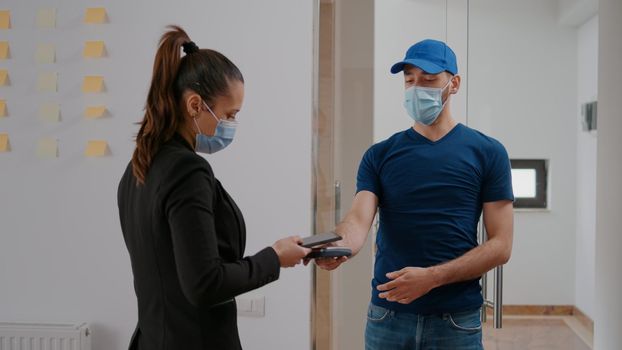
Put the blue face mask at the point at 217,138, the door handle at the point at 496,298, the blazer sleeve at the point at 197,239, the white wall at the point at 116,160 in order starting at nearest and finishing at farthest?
the blazer sleeve at the point at 197,239 → the blue face mask at the point at 217,138 → the door handle at the point at 496,298 → the white wall at the point at 116,160

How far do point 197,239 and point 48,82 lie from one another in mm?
1781

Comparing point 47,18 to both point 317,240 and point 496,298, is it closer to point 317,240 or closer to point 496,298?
Answer: point 317,240

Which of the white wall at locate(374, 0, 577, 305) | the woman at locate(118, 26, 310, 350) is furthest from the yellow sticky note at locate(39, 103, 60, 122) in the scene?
the woman at locate(118, 26, 310, 350)

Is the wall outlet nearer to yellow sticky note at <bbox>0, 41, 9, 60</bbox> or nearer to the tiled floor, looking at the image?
the tiled floor

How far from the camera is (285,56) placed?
8.27 feet

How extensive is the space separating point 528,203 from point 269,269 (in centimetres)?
145

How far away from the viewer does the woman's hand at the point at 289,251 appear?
137 cm

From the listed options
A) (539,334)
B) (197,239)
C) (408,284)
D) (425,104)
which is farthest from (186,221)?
(539,334)

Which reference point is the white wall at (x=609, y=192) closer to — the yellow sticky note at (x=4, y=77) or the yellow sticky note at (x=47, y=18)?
the yellow sticky note at (x=47, y=18)

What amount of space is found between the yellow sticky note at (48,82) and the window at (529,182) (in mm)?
1847

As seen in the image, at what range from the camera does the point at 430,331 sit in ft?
5.73

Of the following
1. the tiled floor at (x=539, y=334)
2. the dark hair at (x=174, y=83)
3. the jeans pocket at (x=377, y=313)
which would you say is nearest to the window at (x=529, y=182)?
the tiled floor at (x=539, y=334)

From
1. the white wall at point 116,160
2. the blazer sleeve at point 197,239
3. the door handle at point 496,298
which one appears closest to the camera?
the blazer sleeve at point 197,239

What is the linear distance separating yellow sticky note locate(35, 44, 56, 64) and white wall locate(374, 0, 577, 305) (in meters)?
1.35
